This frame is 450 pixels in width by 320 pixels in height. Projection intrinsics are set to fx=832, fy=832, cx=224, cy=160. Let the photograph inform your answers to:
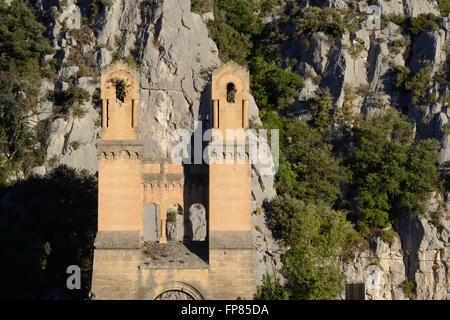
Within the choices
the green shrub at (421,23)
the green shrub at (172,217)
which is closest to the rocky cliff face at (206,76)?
the green shrub at (421,23)

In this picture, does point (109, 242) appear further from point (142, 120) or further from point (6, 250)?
point (142, 120)

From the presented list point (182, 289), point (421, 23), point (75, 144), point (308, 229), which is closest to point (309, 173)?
point (308, 229)

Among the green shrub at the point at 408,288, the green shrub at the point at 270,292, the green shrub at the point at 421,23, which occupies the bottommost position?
the green shrub at the point at 270,292

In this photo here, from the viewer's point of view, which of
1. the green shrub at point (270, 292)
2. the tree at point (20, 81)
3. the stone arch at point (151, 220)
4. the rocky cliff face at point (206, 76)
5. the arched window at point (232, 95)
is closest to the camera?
the green shrub at point (270, 292)

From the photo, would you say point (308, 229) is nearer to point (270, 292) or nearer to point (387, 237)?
point (387, 237)

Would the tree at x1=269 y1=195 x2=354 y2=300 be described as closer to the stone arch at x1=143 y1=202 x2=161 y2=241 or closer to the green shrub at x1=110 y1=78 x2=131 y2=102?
the stone arch at x1=143 y1=202 x2=161 y2=241

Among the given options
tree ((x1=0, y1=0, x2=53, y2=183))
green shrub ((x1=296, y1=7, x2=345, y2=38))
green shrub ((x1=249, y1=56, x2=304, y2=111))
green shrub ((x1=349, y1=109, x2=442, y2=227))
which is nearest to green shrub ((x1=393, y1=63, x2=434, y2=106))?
green shrub ((x1=349, y1=109, x2=442, y2=227))

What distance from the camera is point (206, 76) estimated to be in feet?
261

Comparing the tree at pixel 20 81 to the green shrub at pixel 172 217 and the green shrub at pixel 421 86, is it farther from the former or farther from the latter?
the green shrub at pixel 421 86

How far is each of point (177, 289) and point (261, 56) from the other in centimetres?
4758

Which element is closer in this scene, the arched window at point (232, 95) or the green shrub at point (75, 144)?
the arched window at point (232, 95)

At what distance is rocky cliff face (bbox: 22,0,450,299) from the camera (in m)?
69.8

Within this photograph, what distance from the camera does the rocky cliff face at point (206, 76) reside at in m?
69.8
